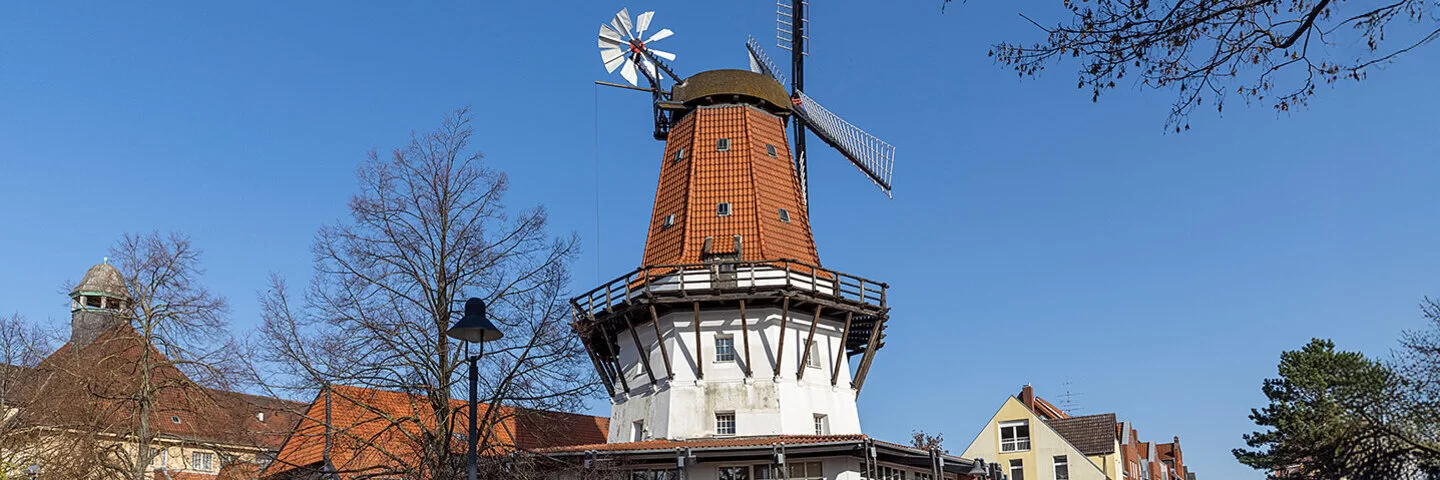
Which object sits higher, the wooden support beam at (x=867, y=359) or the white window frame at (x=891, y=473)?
the wooden support beam at (x=867, y=359)

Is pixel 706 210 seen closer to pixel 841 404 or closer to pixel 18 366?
pixel 841 404

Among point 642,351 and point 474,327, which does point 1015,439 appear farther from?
point 474,327

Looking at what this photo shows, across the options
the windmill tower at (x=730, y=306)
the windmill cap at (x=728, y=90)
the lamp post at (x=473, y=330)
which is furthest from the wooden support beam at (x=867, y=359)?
the lamp post at (x=473, y=330)

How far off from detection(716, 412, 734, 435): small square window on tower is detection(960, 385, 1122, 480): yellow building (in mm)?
22059

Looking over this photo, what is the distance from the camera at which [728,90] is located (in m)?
36.8

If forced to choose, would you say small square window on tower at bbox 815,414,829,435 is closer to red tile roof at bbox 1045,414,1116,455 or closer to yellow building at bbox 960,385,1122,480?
yellow building at bbox 960,385,1122,480

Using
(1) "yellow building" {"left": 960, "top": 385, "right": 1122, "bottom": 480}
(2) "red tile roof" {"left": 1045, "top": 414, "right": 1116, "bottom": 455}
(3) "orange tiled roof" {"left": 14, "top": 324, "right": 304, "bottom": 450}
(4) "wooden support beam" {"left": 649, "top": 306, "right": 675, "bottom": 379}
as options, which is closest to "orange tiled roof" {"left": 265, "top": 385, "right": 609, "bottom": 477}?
(3) "orange tiled roof" {"left": 14, "top": 324, "right": 304, "bottom": 450}

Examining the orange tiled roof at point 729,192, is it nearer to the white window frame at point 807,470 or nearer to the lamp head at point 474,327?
the white window frame at point 807,470

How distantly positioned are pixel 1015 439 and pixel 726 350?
23.0 metres

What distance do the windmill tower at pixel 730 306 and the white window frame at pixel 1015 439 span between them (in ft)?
59.3

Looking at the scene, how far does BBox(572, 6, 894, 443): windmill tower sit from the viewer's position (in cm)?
3177

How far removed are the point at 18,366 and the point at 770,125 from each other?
69.0ft

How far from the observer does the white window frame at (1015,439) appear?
51.1 metres

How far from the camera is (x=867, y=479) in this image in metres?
28.3
